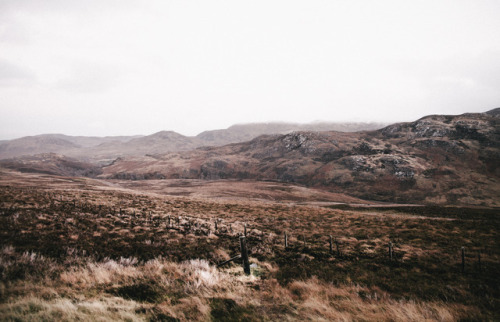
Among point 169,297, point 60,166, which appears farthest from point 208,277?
point 60,166

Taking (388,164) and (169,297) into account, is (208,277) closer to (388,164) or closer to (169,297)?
(169,297)

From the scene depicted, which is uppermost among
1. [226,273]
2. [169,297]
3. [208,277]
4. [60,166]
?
[60,166]

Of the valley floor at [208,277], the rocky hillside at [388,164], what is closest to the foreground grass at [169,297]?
the valley floor at [208,277]

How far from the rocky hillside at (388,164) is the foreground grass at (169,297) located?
107 m

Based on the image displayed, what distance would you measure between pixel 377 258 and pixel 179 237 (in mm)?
12737

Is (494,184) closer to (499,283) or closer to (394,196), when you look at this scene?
(394,196)

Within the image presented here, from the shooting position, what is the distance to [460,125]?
441ft

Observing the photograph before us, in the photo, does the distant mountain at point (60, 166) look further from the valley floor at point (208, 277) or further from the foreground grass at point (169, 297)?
the foreground grass at point (169, 297)

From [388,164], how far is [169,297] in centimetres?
13799

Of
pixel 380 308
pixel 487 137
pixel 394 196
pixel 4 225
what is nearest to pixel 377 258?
pixel 380 308

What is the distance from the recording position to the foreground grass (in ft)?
14.5

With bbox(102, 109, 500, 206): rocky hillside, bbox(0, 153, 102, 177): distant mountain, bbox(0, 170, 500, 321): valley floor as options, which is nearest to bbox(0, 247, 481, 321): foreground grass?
bbox(0, 170, 500, 321): valley floor

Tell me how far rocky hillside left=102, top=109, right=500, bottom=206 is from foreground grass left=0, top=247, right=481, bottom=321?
352 ft

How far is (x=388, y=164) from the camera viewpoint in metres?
117
